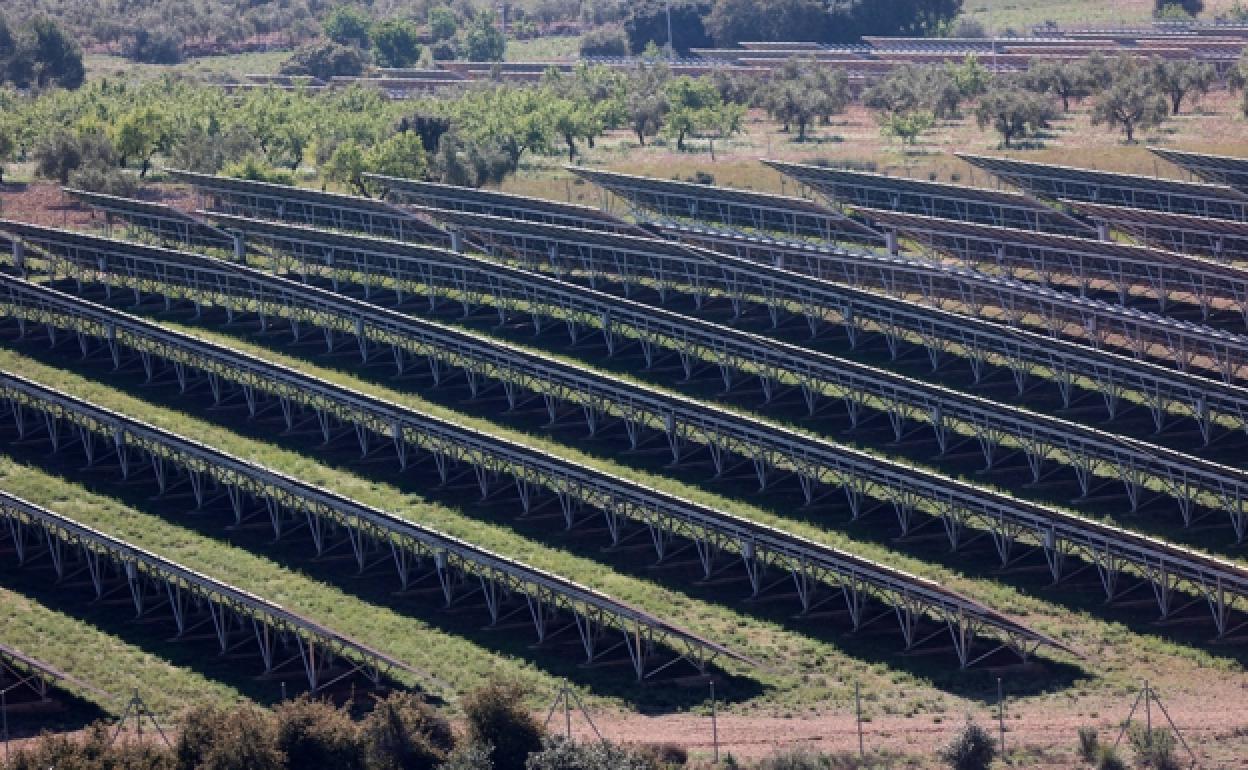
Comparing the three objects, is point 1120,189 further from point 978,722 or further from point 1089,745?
point 1089,745

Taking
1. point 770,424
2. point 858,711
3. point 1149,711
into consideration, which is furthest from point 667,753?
point 770,424

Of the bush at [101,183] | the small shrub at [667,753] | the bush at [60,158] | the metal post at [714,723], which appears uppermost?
the bush at [60,158]

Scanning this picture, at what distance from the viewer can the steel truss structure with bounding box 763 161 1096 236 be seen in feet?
427

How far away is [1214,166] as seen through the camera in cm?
14225

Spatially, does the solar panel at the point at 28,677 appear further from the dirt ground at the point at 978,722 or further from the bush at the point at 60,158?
the bush at the point at 60,158

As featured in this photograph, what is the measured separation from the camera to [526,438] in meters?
97.2

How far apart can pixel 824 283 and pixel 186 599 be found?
130 feet

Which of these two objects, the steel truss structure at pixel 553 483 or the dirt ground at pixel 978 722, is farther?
the steel truss structure at pixel 553 483

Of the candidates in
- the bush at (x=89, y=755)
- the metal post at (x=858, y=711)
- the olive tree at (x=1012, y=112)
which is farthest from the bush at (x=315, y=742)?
the olive tree at (x=1012, y=112)

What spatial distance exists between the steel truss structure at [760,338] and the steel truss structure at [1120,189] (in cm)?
3419

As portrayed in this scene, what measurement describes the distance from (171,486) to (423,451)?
1110 cm

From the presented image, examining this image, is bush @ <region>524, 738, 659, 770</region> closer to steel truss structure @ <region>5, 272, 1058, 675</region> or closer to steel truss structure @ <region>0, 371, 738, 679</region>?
steel truss structure @ <region>0, 371, 738, 679</region>

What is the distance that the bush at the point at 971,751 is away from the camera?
6675cm

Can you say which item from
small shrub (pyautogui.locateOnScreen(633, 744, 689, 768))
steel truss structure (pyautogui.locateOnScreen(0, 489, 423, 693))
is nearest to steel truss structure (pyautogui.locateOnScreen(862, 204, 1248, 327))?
small shrub (pyautogui.locateOnScreen(633, 744, 689, 768))
